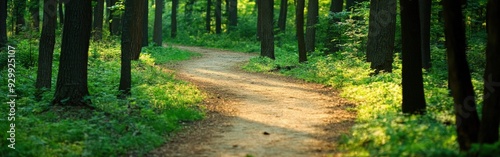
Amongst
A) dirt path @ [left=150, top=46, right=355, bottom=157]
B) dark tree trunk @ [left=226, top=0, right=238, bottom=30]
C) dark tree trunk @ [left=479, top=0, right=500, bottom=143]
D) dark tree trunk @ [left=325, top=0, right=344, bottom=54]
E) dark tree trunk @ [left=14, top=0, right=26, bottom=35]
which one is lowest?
dirt path @ [left=150, top=46, right=355, bottom=157]

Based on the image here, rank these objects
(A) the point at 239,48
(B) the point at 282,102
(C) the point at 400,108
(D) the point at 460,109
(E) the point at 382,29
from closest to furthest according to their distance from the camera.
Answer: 1. (D) the point at 460,109
2. (C) the point at 400,108
3. (B) the point at 282,102
4. (E) the point at 382,29
5. (A) the point at 239,48

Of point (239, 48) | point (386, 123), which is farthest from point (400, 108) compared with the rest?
point (239, 48)

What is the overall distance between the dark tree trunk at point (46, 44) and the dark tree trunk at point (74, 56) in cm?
124


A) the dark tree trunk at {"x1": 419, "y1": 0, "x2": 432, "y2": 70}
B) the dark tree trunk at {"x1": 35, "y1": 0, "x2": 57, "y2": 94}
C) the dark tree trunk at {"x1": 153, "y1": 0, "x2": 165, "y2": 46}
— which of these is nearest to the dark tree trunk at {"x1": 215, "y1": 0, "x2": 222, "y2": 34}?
the dark tree trunk at {"x1": 153, "y1": 0, "x2": 165, "y2": 46}

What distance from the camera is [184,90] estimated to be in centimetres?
1562

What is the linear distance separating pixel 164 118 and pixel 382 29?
370 inches

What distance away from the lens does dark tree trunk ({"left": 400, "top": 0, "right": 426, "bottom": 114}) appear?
34.5 ft

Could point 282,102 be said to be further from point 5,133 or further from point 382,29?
point 5,133

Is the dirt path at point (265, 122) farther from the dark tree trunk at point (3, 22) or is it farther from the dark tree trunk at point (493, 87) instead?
the dark tree trunk at point (3, 22)

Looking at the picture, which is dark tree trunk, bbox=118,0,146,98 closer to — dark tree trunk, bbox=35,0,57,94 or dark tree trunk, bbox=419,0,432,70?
dark tree trunk, bbox=35,0,57,94

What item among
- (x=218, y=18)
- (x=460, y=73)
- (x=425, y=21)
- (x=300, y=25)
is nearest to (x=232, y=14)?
(x=218, y=18)

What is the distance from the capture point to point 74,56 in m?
11.9

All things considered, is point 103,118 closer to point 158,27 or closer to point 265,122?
point 265,122

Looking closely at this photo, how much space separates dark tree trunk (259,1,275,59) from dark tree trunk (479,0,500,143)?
19087 mm
